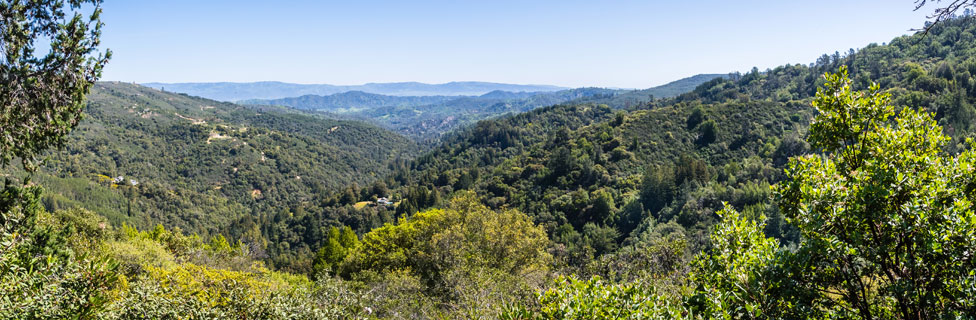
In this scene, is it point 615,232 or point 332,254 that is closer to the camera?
point 332,254

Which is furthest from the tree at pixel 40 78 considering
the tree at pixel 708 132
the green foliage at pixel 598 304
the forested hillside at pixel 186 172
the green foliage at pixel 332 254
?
the forested hillside at pixel 186 172

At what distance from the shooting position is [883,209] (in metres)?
4.91

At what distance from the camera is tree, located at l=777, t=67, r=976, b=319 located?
4508 millimetres

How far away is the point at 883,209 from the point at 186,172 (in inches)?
7129

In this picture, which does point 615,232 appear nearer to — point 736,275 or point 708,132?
point 708,132

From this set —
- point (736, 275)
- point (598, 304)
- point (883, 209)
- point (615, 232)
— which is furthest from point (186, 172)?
point (883, 209)

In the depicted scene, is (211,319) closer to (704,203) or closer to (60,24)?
(60,24)

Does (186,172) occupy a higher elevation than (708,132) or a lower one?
lower

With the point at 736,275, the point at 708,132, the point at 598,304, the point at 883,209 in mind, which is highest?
the point at 883,209

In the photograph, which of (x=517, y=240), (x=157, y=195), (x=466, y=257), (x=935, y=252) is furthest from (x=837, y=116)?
(x=157, y=195)

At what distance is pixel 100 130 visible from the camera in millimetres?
168250

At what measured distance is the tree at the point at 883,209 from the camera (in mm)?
4508

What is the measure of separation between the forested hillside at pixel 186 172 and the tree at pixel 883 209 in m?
115

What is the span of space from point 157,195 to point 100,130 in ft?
253
